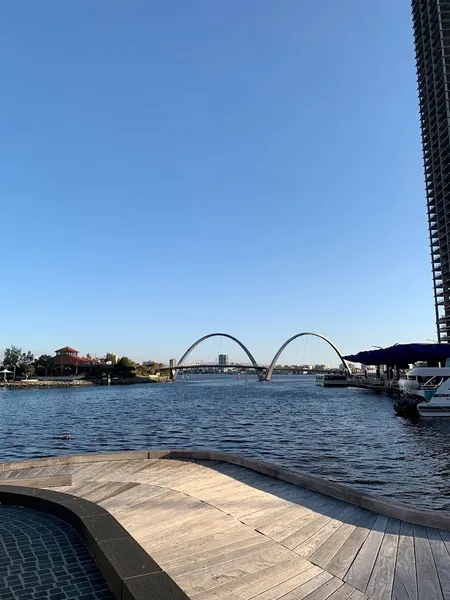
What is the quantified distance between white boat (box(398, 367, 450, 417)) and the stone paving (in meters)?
44.7

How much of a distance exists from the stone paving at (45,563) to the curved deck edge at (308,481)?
505 cm

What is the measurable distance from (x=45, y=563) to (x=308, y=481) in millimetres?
5802

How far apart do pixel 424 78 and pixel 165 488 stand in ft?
583

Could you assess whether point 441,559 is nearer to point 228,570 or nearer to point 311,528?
point 311,528

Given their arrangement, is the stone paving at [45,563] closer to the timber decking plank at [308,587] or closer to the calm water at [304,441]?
the timber decking plank at [308,587]

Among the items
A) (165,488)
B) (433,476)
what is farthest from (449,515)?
(433,476)

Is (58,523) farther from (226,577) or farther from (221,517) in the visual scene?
(226,577)

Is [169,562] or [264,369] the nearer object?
[169,562]

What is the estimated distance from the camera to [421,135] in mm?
153625

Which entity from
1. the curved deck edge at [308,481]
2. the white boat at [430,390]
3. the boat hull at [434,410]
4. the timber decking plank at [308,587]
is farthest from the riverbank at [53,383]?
the timber decking plank at [308,587]

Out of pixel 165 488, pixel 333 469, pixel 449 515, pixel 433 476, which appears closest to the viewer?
pixel 449 515

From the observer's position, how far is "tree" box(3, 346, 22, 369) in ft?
619

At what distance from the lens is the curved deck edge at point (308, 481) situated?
7.71 metres

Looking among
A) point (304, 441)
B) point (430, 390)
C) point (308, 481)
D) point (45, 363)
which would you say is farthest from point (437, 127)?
point (45, 363)
